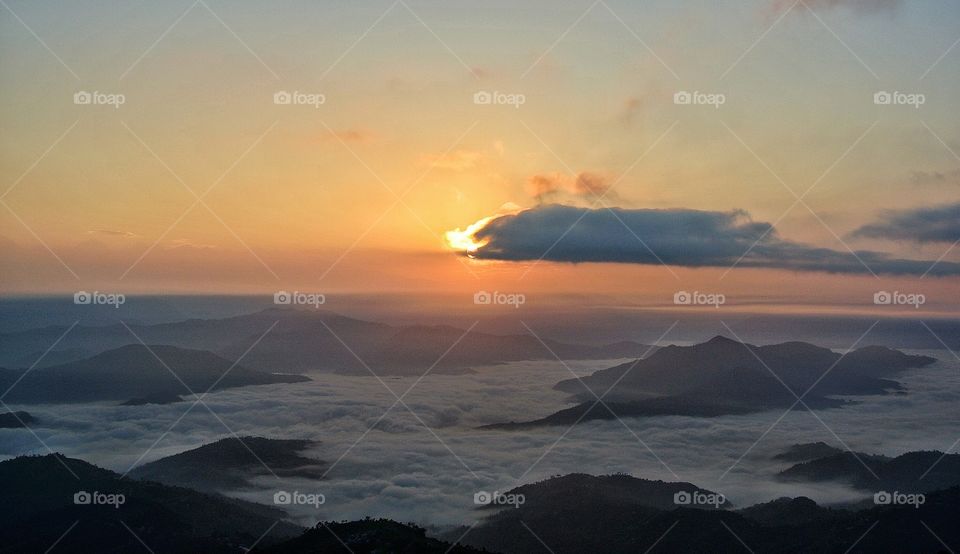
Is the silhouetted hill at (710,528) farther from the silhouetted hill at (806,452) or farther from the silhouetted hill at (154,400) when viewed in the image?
the silhouetted hill at (154,400)

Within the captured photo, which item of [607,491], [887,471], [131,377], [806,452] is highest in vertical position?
[131,377]

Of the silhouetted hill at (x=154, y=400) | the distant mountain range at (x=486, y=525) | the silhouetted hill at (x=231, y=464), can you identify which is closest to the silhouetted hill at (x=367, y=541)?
the distant mountain range at (x=486, y=525)

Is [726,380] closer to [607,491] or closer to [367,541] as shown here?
[607,491]

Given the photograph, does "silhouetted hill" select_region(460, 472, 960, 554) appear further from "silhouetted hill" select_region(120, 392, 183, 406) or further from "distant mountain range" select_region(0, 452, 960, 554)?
"silhouetted hill" select_region(120, 392, 183, 406)

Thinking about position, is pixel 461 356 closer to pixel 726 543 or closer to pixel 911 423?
pixel 911 423

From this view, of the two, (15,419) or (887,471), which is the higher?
(15,419)

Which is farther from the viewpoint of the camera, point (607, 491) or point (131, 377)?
point (131, 377)

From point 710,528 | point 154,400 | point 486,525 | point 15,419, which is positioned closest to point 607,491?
point 486,525
